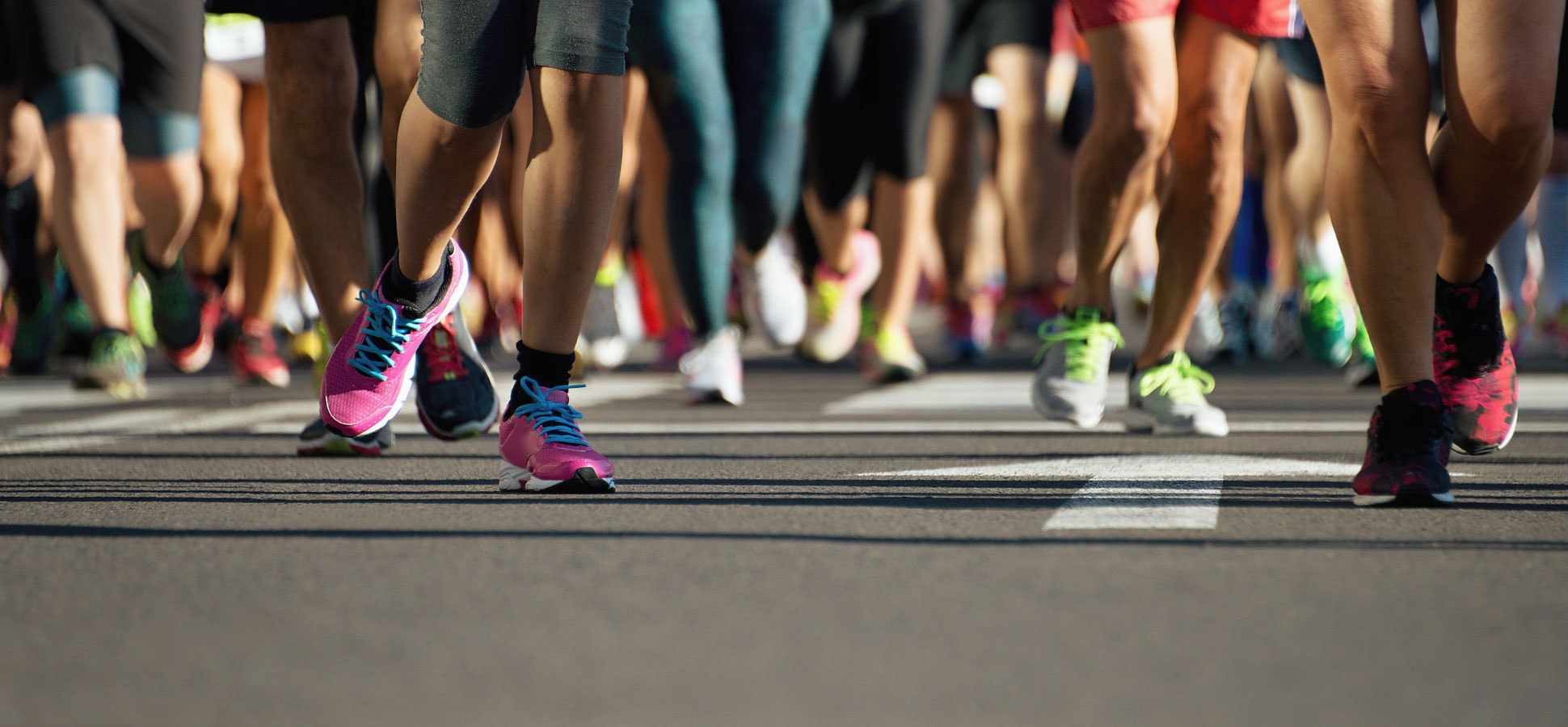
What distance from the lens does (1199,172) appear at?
4.39m

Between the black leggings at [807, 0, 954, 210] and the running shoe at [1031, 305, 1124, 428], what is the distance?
217 centimetres

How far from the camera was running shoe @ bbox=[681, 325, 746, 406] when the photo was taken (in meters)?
5.37

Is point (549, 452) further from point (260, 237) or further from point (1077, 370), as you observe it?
point (260, 237)

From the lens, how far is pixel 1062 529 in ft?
8.54

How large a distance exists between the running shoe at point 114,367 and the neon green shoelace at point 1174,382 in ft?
11.1

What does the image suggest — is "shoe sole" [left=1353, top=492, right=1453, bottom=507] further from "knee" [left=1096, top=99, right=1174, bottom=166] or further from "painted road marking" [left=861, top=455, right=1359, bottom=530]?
"knee" [left=1096, top=99, right=1174, bottom=166]

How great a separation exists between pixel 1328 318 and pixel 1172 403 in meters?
2.53

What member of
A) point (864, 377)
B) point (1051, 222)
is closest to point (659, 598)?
point (864, 377)

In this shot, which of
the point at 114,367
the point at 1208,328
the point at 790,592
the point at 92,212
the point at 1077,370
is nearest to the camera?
the point at 790,592

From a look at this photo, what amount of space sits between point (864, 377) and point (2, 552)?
453 centimetres

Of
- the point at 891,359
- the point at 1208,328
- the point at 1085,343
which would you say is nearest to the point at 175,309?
the point at 891,359

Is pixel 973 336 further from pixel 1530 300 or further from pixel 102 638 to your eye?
pixel 102 638

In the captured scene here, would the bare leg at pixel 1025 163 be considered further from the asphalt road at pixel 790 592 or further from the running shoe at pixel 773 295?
the asphalt road at pixel 790 592

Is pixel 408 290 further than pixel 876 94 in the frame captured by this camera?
No
